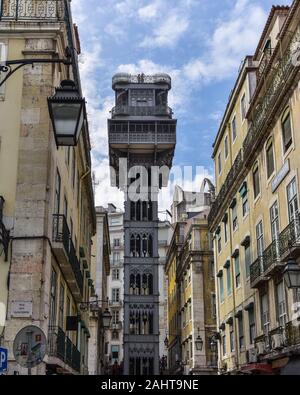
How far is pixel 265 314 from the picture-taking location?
80.4ft

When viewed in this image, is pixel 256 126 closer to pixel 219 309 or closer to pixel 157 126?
pixel 219 309

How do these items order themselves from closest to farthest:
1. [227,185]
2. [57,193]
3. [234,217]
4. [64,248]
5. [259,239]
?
[64,248] → [57,193] → [259,239] → [234,217] → [227,185]

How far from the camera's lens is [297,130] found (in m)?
20.4

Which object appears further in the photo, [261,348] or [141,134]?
[141,134]

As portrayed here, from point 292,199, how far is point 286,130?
2.64 m

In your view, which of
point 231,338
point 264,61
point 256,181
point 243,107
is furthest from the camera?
point 231,338

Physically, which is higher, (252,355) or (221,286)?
(221,286)

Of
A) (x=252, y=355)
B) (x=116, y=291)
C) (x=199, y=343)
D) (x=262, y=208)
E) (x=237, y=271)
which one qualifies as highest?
(x=116, y=291)

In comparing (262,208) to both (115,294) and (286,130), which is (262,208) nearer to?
(286,130)

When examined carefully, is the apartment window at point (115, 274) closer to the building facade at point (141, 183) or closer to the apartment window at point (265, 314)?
the building facade at point (141, 183)

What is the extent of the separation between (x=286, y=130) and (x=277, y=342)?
7411mm

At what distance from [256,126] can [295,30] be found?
201 inches

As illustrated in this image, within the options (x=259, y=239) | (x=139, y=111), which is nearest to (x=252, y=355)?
(x=259, y=239)

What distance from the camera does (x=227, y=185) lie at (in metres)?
32.0
